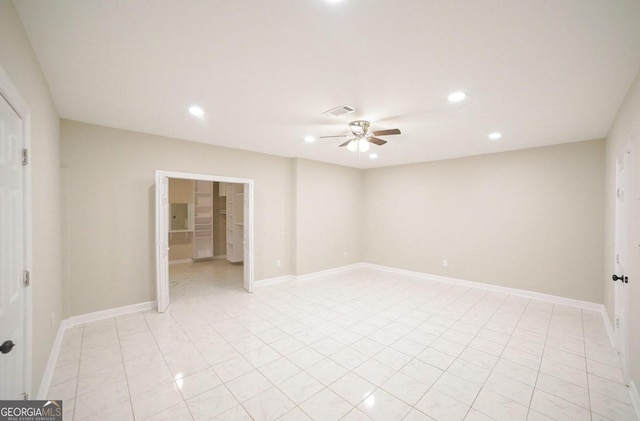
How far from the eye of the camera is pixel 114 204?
371cm

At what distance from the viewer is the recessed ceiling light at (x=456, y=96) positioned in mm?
2494

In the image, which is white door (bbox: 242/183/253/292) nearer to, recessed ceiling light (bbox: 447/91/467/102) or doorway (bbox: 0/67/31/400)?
doorway (bbox: 0/67/31/400)

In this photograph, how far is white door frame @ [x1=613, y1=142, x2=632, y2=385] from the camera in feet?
7.66

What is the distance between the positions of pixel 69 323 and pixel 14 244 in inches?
105

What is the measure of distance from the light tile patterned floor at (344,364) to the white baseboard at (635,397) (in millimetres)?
56

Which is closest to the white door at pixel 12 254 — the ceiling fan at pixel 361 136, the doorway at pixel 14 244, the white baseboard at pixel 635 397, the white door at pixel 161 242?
the doorway at pixel 14 244

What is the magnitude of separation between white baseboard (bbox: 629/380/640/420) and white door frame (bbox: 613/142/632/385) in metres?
0.14

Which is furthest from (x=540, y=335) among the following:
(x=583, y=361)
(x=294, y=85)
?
(x=294, y=85)

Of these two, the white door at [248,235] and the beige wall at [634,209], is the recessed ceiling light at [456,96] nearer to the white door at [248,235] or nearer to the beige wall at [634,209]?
the beige wall at [634,209]

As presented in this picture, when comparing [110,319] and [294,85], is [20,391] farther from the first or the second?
[294,85]

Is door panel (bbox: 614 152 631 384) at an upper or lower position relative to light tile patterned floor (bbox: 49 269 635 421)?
upper

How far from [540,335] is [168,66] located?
5070 millimetres

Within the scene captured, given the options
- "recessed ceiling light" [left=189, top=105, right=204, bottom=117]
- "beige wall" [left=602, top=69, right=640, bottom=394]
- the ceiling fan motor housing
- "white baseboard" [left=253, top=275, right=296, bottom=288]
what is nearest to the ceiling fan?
the ceiling fan motor housing

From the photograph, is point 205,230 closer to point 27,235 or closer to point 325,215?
point 325,215
